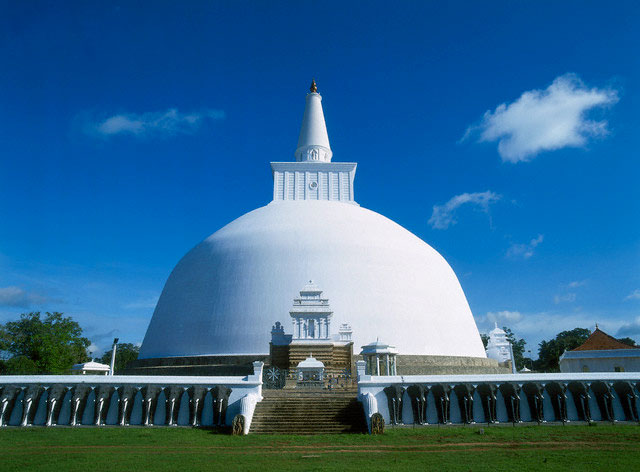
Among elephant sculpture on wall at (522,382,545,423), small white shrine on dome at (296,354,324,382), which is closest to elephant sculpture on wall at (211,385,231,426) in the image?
small white shrine on dome at (296,354,324,382)

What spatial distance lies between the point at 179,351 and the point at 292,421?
39.4 feet

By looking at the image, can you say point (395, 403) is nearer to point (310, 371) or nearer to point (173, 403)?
point (310, 371)

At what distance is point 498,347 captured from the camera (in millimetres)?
33812

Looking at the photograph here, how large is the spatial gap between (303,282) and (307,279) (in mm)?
279

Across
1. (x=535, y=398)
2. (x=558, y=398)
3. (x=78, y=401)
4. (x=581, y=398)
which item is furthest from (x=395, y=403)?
(x=78, y=401)

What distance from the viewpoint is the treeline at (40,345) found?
3761cm

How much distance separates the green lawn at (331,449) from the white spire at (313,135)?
25.4 metres

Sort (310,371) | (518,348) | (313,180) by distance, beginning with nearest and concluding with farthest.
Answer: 1. (310,371)
2. (313,180)
3. (518,348)

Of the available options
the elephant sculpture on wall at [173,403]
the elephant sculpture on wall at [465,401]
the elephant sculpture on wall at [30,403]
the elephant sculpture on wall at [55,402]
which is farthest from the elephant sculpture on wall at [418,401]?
the elephant sculpture on wall at [30,403]

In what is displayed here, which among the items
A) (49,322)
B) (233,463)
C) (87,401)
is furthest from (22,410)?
(49,322)

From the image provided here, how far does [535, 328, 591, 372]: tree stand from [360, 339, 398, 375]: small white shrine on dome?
57.7 meters

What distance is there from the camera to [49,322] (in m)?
41.7

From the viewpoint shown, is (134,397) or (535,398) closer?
(535,398)

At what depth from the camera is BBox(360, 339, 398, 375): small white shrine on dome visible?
21.5 m
